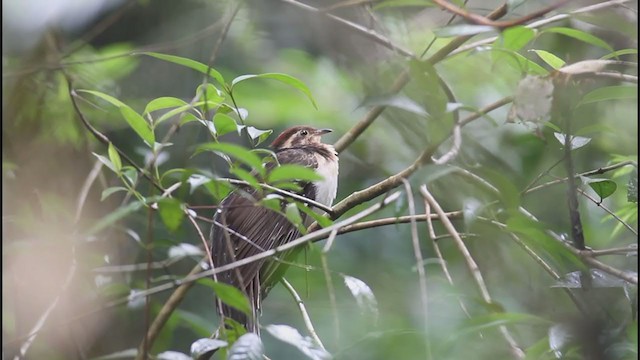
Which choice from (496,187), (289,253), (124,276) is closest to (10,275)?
(124,276)

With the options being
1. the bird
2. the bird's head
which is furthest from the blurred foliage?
the bird's head

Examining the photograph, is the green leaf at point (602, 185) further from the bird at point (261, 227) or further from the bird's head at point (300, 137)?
the bird's head at point (300, 137)

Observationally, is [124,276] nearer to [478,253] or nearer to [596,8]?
[478,253]

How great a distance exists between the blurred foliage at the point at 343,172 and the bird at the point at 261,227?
17cm

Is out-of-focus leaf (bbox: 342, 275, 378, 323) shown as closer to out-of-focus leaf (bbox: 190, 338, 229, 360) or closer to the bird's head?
out-of-focus leaf (bbox: 190, 338, 229, 360)

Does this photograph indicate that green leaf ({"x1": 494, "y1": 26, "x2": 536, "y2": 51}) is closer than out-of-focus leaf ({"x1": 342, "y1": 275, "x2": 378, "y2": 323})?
Yes

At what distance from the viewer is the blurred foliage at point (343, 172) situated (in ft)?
6.95

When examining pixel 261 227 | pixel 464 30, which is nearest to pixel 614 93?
pixel 464 30

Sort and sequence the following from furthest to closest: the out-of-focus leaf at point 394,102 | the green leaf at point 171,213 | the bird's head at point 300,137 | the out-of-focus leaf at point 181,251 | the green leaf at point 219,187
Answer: the bird's head at point 300,137, the green leaf at point 219,187, the green leaf at point 171,213, the out-of-focus leaf at point 181,251, the out-of-focus leaf at point 394,102

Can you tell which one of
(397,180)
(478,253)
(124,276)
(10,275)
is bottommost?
(124,276)

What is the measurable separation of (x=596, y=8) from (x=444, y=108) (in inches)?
23.2

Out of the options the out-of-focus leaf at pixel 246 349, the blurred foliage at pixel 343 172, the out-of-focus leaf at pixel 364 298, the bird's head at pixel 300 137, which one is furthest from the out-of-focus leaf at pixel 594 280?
the bird's head at pixel 300 137

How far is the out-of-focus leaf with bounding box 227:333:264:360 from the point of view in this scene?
2064mm

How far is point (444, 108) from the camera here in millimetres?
2148
